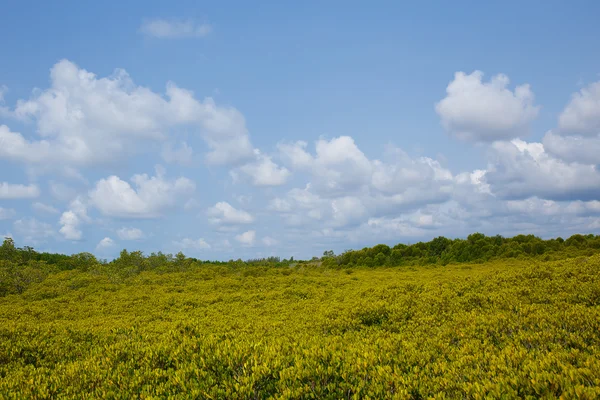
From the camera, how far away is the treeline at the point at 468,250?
6266cm

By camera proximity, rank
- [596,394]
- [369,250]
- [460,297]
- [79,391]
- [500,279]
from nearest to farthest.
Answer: [596,394] → [79,391] → [460,297] → [500,279] → [369,250]

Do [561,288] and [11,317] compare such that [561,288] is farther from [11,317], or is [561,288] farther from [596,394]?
[11,317]

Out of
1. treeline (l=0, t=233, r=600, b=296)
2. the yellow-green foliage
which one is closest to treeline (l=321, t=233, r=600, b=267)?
treeline (l=0, t=233, r=600, b=296)

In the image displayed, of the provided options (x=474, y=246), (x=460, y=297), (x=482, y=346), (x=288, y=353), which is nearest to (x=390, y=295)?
(x=460, y=297)

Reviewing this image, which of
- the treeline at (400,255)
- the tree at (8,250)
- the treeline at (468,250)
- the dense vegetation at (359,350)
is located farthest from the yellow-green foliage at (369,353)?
the tree at (8,250)

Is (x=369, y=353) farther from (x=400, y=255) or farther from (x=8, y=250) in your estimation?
(x=8, y=250)

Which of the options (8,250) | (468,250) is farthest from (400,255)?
(8,250)

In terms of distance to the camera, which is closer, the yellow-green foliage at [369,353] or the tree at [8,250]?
the yellow-green foliage at [369,353]

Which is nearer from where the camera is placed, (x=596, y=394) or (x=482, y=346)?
(x=596, y=394)

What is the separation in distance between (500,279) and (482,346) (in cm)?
1243

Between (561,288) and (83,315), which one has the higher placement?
(561,288)

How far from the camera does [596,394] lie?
557 centimetres

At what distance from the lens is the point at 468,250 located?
235ft

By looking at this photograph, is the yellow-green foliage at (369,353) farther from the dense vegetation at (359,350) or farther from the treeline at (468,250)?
the treeline at (468,250)
